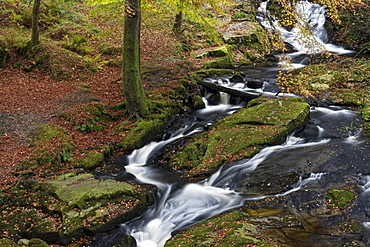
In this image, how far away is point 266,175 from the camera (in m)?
7.48

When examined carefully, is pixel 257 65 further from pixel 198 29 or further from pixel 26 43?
pixel 26 43

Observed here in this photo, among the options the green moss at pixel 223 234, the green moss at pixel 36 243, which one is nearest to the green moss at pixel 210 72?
the green moss at pixel 223 234

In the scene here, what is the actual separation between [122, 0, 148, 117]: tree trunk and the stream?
143 centimetres

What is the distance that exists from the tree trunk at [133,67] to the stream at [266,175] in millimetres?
1429

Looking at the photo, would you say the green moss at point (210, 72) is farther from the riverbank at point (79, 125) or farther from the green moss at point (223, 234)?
the green moss at point (223, 234)

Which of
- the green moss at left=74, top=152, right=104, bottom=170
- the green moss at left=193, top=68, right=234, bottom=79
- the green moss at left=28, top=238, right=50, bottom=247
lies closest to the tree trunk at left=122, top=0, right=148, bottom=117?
the green moss at left=74, top=152, right=104, bottom=170

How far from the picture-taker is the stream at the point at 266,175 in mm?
6609

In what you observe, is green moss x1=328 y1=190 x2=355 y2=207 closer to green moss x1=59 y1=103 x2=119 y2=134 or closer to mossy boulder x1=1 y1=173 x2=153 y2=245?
mossy boulder x1=1 y1=173 x2=153 y2=245

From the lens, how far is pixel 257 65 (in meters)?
17.1

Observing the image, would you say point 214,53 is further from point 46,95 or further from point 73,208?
point 73,208

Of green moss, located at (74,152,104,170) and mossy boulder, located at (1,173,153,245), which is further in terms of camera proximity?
green moss, located at (74,152,104,170)

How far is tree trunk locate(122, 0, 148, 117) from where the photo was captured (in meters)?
9.50

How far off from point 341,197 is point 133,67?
6.90m

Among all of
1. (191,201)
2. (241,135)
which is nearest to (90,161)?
(191,201)
